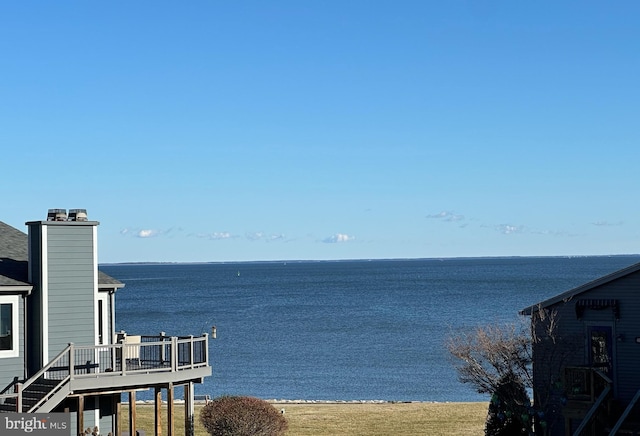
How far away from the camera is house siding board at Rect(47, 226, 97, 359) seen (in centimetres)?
2386

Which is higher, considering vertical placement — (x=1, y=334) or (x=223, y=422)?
(x=1, y=334)

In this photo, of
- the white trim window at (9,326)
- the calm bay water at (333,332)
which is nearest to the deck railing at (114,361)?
the white trim window at (9,326)

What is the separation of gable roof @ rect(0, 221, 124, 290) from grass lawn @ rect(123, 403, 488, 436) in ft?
24.1

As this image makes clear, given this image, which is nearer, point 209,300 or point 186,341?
point 186,341

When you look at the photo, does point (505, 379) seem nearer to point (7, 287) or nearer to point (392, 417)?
point (392, 417)

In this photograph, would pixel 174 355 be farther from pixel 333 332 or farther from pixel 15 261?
pixel 333 332

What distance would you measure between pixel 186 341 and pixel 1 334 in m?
4.46

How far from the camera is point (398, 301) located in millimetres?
150500

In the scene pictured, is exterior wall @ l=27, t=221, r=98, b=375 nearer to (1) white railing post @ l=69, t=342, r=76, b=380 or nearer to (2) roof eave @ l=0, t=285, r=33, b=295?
(2) roof eave @ l=0, t=285, r=33, b=295

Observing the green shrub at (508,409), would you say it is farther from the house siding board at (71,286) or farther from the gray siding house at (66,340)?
the house siding board at (71,286)

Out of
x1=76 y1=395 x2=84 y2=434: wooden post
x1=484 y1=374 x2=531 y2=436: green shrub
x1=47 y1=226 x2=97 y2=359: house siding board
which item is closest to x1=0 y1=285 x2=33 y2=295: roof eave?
x1=47 y1=226 x2=97 y2=359: house siding board

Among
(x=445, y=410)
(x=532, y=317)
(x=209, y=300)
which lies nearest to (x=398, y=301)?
(x=209, y=300)

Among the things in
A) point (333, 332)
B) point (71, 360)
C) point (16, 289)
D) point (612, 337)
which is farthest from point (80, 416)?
point (333, 332)

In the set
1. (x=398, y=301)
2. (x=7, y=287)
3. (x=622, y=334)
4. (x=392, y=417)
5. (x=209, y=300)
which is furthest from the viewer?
(x=209, y=300)
